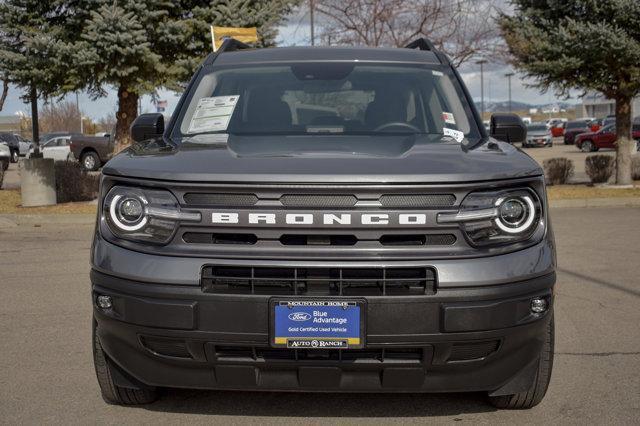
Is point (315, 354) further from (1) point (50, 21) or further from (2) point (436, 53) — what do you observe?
(1) point (50, 21)

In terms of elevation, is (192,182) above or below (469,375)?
above

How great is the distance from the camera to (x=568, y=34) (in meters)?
17.6

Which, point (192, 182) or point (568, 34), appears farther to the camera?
point (568, 34)

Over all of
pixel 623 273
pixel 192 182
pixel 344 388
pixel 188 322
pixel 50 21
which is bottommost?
pixel 623 273

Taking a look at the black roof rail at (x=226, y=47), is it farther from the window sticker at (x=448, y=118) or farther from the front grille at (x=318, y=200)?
the front grille at (x=318, y=200)

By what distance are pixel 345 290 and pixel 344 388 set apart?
44cm

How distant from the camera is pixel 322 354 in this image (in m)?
3.67

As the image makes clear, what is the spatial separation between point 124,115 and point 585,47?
9136mm

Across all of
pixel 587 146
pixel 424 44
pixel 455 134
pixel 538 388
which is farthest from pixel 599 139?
pixel 538 388

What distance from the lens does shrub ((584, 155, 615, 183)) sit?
65.7 ft

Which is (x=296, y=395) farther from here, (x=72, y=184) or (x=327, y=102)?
(x=72, y=184)

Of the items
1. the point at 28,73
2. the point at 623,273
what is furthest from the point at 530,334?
the point at 28,73

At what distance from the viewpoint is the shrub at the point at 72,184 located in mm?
17516

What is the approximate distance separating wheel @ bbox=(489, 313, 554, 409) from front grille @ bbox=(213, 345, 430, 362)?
71 cm
